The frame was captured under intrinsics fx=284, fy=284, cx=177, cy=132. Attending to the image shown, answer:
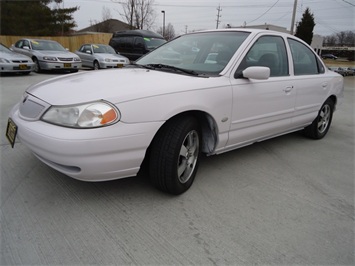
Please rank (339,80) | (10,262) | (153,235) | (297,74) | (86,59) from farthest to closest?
(86,59)
(339,80)
(297,74)
(153,235)
(10,262)

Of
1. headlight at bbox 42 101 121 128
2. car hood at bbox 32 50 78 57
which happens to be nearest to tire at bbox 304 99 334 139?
headlight at bbox 42 101 121 128

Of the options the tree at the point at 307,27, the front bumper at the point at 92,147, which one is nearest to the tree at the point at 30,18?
the tree at the point at 307,27

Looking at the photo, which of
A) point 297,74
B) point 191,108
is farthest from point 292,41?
point 191,108

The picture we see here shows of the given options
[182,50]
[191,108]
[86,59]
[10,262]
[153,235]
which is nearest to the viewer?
[10,262]

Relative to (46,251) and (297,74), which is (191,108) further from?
(297,74)

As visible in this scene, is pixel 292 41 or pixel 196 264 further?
pixel 292 41

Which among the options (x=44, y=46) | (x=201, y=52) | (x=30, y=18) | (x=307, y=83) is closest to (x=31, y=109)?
(x=201, y=52)

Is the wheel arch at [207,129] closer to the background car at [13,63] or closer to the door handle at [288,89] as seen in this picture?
the door handle at [288,89]

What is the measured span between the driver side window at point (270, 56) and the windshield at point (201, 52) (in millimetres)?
170

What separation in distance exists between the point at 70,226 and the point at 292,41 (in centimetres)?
347

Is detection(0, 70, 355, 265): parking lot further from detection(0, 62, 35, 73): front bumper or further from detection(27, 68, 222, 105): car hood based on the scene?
detection(0, 62, 35, 73): front bumper

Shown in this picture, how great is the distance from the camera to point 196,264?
1.78 meters

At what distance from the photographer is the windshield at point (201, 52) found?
9.61 feet

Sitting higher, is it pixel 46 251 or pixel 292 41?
pixel 292 41
